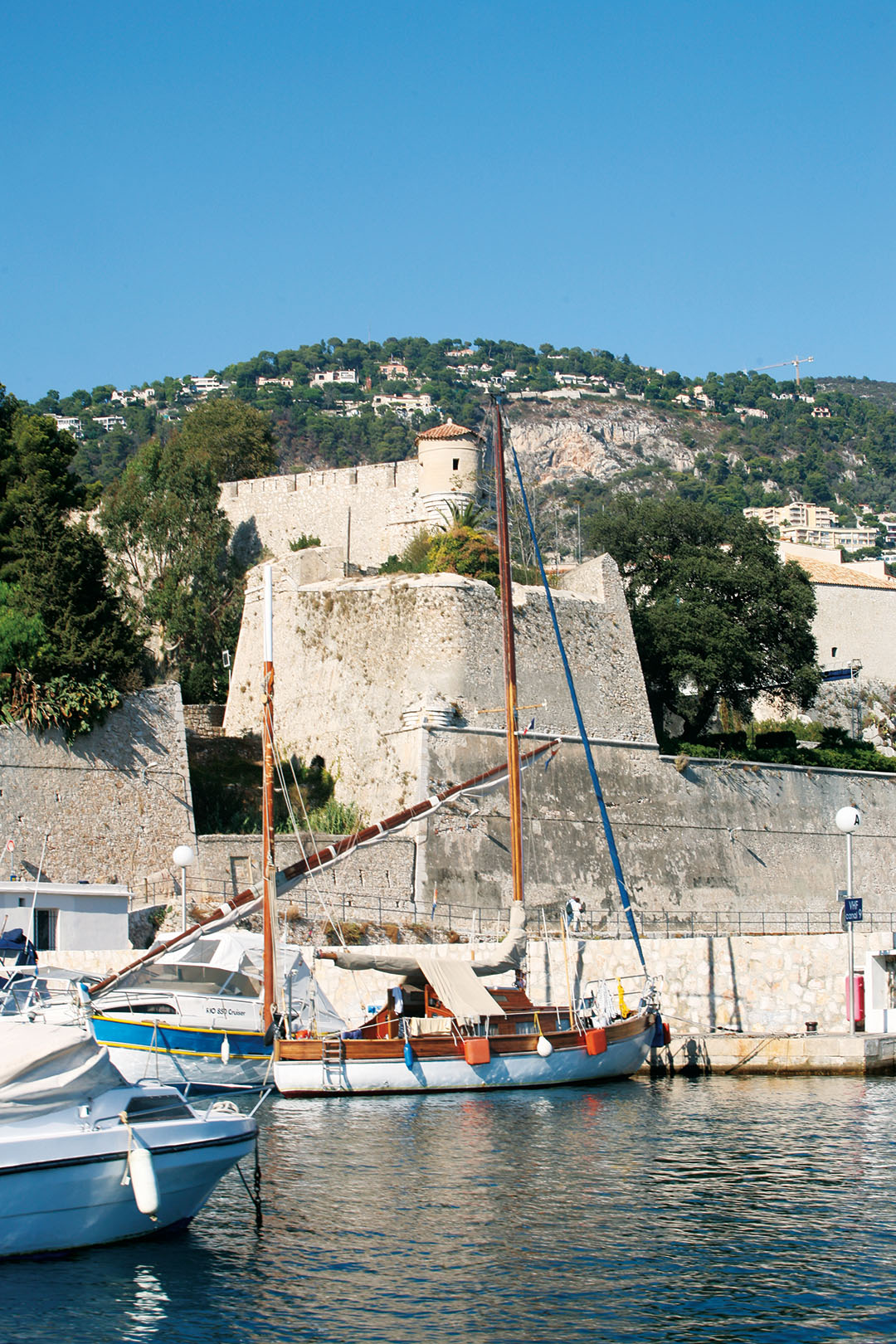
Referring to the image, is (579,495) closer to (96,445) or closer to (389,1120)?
(96,445)

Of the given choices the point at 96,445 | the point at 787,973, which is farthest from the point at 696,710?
the point at 96,445

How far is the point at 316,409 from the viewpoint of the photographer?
142125 millimetres

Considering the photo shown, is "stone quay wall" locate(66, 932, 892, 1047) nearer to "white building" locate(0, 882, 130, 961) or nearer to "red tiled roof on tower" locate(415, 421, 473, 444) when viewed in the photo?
"white building" locate(0, 882, 130, 961)

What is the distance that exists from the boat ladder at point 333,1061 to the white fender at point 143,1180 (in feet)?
26.4

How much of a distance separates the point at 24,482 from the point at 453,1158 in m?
17.4

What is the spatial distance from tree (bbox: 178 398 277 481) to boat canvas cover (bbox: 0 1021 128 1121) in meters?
40.3

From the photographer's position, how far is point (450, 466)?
138 feet

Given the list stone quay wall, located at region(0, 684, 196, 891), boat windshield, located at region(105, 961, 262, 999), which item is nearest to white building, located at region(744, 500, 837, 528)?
stone quay wall, located at region(0, 684, 196, 891)

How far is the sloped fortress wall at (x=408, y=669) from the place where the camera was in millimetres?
29484

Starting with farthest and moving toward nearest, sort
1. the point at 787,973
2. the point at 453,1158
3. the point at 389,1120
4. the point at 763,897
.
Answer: the point at 763,897 < the point at 787,973 < the point at 389,1120 < the point at 453,1158

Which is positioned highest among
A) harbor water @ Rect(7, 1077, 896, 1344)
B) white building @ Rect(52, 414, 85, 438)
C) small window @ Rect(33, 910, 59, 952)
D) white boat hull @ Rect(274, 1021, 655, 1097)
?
white building @ Rect(52, 414, 85, 438)

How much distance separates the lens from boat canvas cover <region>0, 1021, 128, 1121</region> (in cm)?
1195

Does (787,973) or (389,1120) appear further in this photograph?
(787,973)

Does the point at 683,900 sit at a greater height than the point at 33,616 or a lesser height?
lesser
